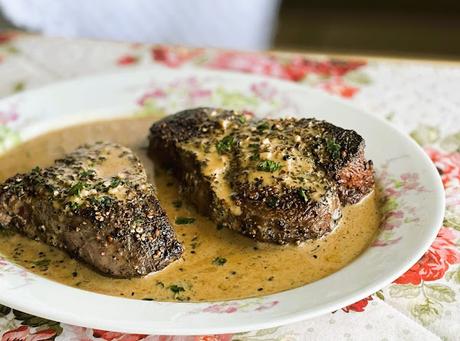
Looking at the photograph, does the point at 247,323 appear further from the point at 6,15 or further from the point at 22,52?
the point at 6,15

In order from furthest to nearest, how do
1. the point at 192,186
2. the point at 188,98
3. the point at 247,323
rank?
the point at 188,98 < the point at 192,186 < the point at 247,323

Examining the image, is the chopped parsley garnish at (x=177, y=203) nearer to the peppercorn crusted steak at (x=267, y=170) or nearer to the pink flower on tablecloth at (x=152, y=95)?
the peppercorn crusted steak at (x=267, y=170)

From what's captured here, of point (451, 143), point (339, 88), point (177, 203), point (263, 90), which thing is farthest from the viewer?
point (339, 88)

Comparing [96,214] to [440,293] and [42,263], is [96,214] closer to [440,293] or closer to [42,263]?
[42,263]

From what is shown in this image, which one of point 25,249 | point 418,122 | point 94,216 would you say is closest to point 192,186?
point 94,216

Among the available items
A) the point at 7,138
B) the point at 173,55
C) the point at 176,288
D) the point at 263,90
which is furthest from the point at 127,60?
the point at 176,288

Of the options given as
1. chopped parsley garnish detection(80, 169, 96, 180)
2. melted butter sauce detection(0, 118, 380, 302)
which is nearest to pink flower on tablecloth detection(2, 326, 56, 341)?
melted butter sauce detection(0, 118, 380, 302)
